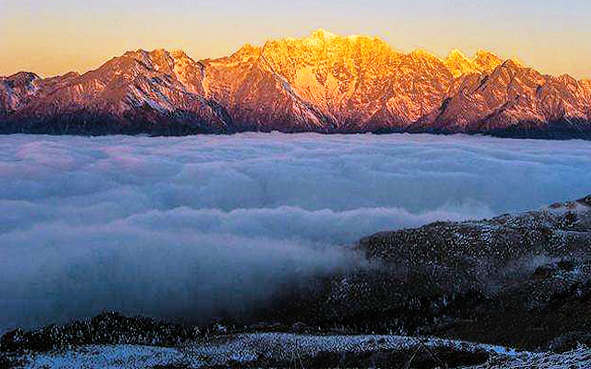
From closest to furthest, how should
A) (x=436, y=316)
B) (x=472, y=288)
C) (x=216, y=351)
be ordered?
(x=216, y=351)
(x=436, y=316)
(x=472, y=288)

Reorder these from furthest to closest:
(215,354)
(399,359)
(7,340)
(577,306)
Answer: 1. (7,340)
2. (577,306)
3. (215,354)
4. (399,359)

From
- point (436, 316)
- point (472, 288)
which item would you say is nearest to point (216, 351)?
point (436, 316)

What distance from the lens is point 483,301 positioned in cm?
15262

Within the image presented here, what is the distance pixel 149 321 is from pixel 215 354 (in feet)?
269

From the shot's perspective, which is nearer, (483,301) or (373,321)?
(483,301)

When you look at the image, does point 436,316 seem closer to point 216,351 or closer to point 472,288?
point 472,288

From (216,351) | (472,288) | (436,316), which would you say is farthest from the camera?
(472,288)

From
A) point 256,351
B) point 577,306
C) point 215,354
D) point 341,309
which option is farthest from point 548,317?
point 341,309

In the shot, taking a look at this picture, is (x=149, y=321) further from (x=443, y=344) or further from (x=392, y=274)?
(x=443, y=344)

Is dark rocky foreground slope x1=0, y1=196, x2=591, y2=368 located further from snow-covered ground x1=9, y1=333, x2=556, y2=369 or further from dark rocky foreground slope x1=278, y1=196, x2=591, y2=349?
snow-covered ground x1=9, y1=333, x2=556, y2=369

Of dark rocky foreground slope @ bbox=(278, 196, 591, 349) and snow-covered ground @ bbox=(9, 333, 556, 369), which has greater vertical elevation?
snow-covered ground @ bbox=(9, 333, 556, 369)

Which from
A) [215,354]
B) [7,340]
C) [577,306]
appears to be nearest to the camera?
[215,354]

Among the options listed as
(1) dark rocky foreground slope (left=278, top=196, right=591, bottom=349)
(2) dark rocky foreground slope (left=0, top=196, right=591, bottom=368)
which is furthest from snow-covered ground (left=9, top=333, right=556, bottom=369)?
(1) dark rocky foreground slope (left=278, top=196, right=591, bottom=349)

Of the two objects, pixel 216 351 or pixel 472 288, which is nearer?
pixel 216 351
